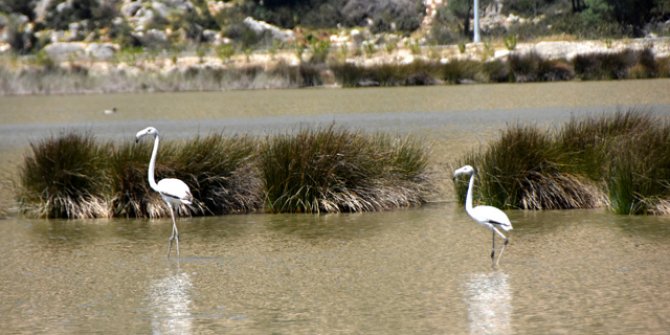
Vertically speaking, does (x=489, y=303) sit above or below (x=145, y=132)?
below

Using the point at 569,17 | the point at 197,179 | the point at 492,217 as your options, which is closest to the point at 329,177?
the point at 197,179

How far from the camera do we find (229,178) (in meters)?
12.4

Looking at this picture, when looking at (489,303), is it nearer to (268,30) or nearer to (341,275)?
(341,275)

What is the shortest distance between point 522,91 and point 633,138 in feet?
74.7

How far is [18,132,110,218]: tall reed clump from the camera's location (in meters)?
12.4

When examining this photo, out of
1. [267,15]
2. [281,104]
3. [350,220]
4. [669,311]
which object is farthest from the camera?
[267,15]

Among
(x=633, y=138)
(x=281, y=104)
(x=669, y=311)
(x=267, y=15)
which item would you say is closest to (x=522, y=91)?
(x=281, y=104)

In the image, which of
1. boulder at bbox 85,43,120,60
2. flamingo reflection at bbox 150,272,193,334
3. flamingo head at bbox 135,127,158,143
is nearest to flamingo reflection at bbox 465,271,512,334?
flamingo reflection at bbox 150,272,193,334

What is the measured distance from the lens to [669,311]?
24.2 feet

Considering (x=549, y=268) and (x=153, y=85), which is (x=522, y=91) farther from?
(x=549, y=268)

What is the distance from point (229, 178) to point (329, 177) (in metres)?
1.10

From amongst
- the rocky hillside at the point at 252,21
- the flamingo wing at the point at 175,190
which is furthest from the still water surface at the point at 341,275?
the rocky hillside at the point at 252,21

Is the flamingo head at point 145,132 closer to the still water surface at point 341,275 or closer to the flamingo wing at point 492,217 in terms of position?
the still water surface at point 341,275

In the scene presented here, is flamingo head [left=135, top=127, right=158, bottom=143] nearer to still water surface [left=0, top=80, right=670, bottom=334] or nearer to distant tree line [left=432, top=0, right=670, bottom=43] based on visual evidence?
still water surface [left=0, top=80, right=670, bottom=334]
